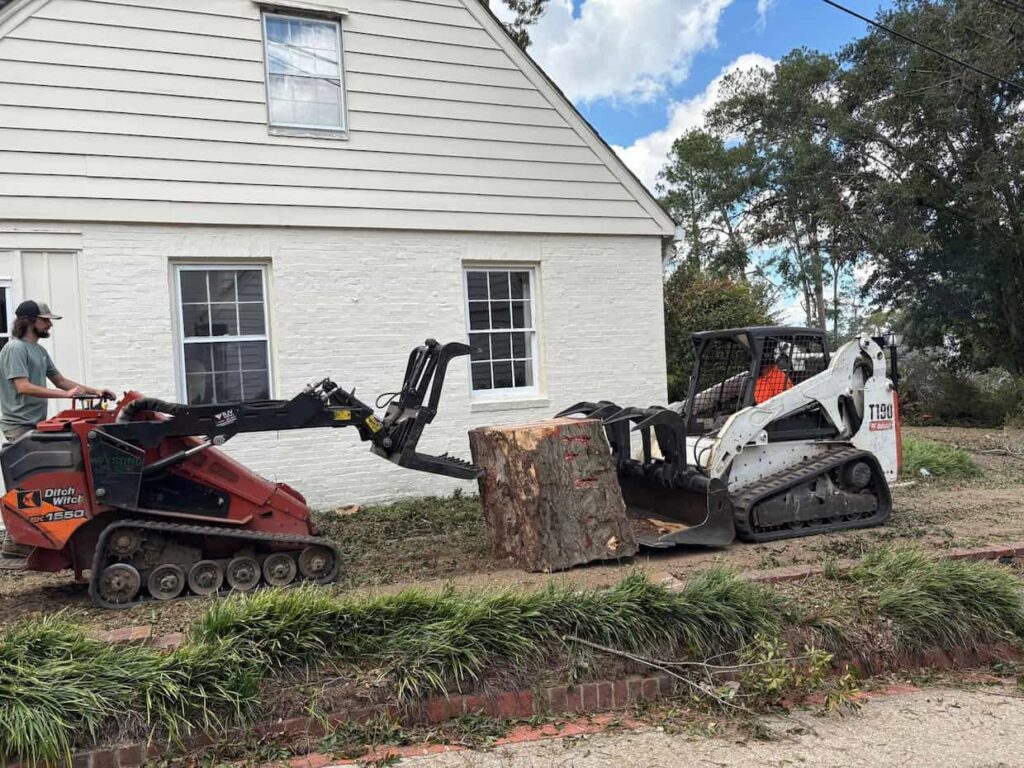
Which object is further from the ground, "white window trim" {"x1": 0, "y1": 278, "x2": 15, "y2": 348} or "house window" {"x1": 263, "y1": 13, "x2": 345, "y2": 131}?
"house window" {"x1": 263, "y1": 13, "x2": 345, "y2": 131}

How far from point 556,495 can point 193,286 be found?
5108 millimetres

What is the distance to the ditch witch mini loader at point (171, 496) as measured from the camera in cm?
524

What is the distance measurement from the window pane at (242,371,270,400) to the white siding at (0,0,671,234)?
5.64 feet

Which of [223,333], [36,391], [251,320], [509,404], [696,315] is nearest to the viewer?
[36,391]

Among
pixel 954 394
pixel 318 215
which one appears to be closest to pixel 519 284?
pixel 318 215

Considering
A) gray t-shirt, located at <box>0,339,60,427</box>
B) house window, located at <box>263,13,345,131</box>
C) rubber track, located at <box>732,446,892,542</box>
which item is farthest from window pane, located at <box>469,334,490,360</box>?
gray t-shirt, located at <box>0,339,60,427</box>

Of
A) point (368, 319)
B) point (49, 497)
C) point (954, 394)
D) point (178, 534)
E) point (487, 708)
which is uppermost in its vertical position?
point (368, 319)

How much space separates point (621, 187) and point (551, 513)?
19.9 ft

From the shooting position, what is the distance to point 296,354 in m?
9.08

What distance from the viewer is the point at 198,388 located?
879 centimetres

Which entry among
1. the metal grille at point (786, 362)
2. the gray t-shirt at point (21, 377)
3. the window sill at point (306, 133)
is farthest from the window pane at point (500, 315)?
the gray t-shirt at point (21, 377)

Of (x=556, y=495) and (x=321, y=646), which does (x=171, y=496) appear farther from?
(x=556, y=495)

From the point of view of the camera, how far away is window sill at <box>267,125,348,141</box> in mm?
9016

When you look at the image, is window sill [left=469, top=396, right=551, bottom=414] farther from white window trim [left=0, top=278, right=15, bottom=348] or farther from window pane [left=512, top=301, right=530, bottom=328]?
white window trim [left=0, top=278, right=15, bottom=348]
